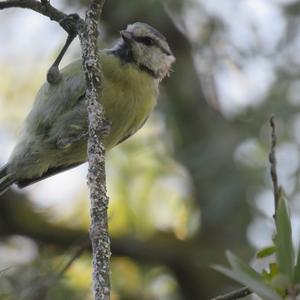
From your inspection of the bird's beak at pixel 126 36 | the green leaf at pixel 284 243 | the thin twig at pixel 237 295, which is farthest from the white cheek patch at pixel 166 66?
the green leaf at pixel 284 243

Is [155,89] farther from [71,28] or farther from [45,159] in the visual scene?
[71,28]

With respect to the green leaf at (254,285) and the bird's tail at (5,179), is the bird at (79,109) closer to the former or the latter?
the bird's tail at (5,179)

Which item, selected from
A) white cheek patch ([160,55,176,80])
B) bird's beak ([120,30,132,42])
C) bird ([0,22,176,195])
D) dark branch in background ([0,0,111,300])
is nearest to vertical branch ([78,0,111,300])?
dark branch in background ([0,0,111,300])

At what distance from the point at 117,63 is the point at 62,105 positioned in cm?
30

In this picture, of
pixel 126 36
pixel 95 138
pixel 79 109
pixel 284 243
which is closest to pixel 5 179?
pixel 79 109

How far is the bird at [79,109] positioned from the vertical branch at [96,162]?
880 mm

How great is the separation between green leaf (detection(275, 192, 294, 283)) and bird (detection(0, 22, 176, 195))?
5.39 ft

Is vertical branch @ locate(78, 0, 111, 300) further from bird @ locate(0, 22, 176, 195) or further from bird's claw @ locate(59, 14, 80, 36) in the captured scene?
bird @ locate(0, 22, 176, 195)

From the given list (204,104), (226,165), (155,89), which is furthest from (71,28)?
(204,104)

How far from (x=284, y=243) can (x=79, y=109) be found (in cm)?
184

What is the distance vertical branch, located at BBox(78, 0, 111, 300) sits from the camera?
1.73 meters

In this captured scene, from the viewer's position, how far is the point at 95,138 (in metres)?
2.08

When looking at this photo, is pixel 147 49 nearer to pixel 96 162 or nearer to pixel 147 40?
pixel 147 40

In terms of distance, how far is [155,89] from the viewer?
3533mm
